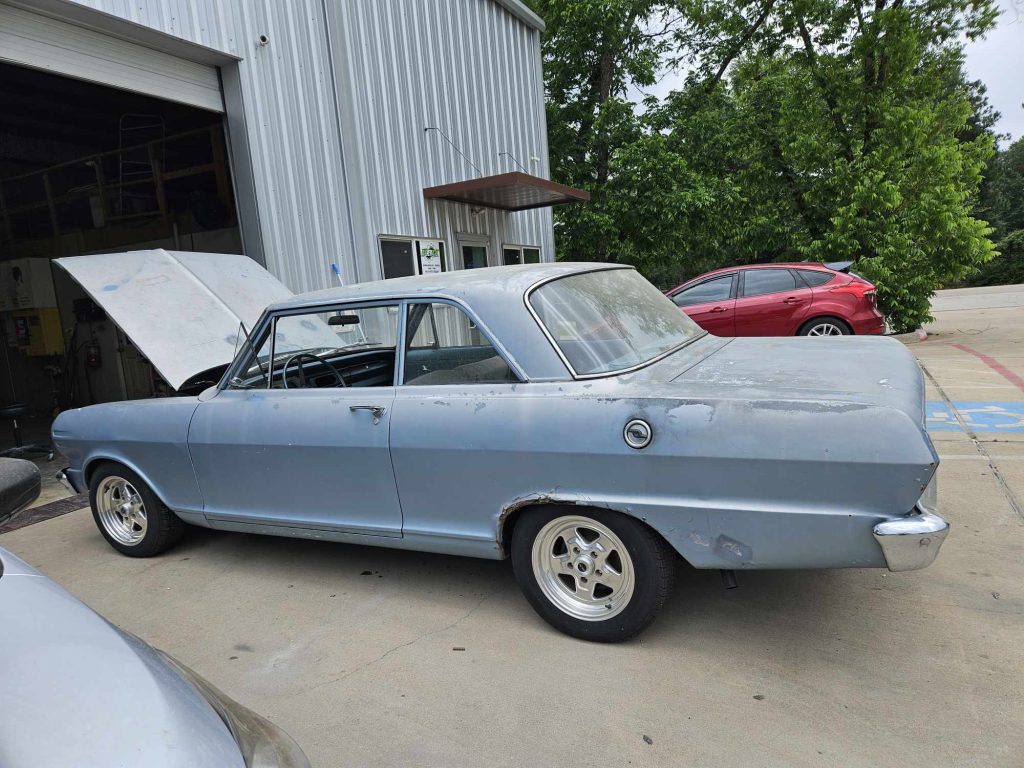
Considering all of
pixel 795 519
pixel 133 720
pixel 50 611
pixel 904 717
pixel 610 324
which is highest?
pixel 610 324

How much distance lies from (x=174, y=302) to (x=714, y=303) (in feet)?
25.0

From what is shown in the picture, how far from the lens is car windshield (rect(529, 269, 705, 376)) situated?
2.99 metres

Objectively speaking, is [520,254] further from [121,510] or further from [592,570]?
[592,570]

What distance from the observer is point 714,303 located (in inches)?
401

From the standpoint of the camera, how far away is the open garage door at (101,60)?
5500mm

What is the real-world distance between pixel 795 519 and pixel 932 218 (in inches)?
514

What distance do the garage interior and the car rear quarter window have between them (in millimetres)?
7998

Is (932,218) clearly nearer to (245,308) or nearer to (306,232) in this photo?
(306,232)

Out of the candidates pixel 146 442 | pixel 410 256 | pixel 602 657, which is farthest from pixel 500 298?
pixel 410 256

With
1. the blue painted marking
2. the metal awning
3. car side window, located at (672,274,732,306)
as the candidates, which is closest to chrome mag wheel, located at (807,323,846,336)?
car side window, located at (672,274,732,306)

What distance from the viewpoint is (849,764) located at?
2174mm

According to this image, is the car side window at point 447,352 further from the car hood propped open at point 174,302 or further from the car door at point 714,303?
the car door at point 714,303

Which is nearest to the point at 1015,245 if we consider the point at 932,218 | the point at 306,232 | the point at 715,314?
the point at 932,218

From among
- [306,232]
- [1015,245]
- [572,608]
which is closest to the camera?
[572,608]
